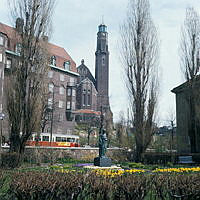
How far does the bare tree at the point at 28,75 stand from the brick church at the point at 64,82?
0.46m

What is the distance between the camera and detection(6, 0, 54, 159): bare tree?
15.1 m

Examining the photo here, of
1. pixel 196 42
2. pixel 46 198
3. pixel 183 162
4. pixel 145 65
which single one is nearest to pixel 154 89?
pixel 145 65

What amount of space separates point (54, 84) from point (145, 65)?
28.4 meters

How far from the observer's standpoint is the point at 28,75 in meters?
15.7

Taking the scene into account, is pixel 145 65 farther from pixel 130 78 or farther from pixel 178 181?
pixel 178 181

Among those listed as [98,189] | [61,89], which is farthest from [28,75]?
[61,89]

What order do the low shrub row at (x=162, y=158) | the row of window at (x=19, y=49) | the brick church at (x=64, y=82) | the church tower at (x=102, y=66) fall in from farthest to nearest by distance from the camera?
the church tower at (x=102, y=66) → the brick church at (x=64, y=82) → the low shrub row at (x=162, y=158) → the row of window at (x=19, y=49)

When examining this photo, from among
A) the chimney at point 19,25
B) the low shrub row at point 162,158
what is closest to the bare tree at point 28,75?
the chimney at point 19,25

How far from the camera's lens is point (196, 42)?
2356 centimetres

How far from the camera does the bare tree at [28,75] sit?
49.5 ft

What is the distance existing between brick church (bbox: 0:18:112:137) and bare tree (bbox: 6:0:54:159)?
18.2 inches

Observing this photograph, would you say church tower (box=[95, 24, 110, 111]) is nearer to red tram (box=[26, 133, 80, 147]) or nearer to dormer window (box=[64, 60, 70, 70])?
dormer window (box=[64, 60, 70, 70])

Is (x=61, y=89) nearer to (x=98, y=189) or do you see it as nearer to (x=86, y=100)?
(x=86, y=100)

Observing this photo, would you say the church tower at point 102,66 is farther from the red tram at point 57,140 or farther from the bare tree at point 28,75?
the bare tree at point 28,75
